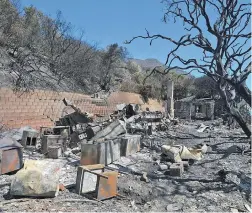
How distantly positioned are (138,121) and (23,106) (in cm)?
610

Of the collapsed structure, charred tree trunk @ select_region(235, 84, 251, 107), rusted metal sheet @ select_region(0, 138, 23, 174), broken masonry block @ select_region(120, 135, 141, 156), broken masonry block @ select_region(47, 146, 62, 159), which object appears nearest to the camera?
the collapsed structure

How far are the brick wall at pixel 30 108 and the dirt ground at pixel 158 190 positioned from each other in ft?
8.93

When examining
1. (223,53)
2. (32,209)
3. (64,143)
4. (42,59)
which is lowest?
(32,209)

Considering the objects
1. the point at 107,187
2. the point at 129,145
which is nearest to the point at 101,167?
the point at 107,187

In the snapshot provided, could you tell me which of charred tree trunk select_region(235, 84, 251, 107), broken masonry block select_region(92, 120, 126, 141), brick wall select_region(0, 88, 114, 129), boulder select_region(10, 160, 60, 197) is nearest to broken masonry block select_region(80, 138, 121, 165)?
broken masonry block select_region(92, 120, 126, 141)

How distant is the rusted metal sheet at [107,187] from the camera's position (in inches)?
213

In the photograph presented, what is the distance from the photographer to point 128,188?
5988mm

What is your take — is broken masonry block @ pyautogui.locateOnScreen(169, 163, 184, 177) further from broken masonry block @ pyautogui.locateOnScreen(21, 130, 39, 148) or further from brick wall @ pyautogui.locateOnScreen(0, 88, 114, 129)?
brick wall @ pyautogui.locateOnScreen(0, 88, 114, 129)

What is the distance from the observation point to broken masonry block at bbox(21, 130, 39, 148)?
934 centimetres

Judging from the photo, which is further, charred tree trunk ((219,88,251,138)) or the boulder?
charred tree trunk ((219,88,251,138))

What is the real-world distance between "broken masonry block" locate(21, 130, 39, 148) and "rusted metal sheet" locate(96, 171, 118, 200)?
4.53 m

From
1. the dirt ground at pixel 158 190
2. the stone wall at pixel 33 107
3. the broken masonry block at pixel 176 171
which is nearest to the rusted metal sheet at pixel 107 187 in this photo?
the dirt ground at pixel 158 190

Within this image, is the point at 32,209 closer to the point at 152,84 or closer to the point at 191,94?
the point at 152,84

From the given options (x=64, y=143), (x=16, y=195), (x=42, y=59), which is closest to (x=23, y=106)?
(x=64, y=143)
